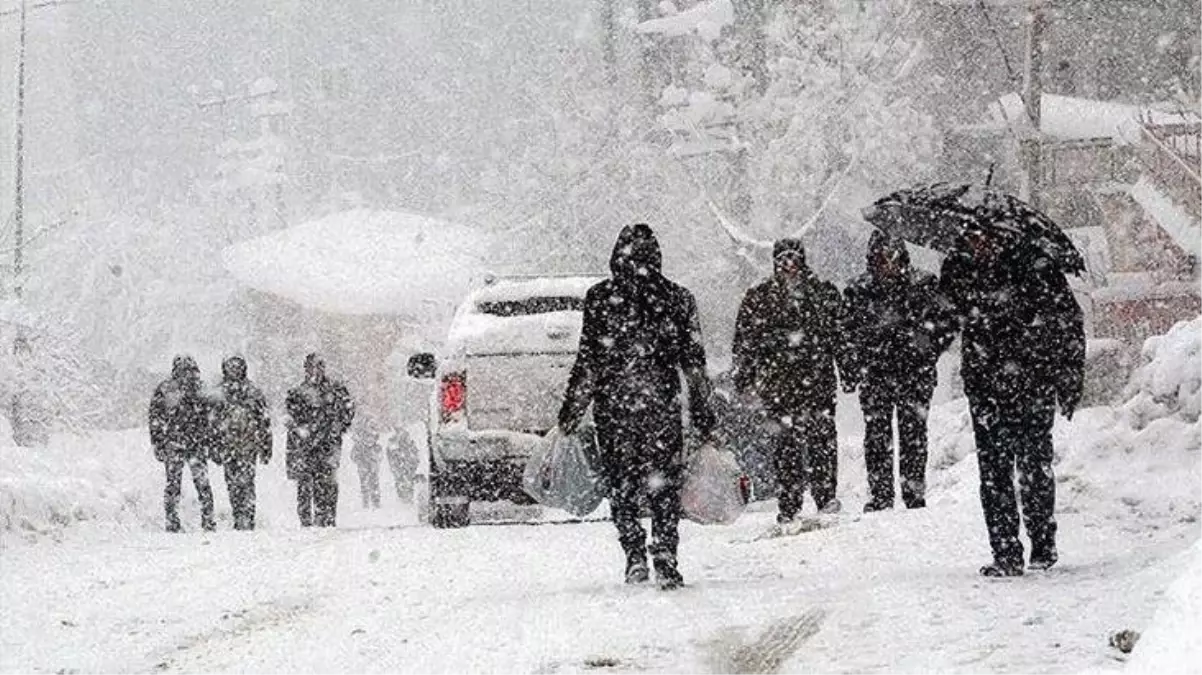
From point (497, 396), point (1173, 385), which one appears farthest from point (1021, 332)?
point (497, 396)

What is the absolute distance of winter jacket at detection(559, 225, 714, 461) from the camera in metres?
8.15

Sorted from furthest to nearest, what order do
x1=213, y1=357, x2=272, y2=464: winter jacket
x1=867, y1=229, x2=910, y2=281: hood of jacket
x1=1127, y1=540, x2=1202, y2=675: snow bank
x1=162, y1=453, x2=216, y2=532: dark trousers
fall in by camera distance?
x1=162, y1=453, x2=216, y2=532: dark trousers → x1=213, y1=357, x2=272, y2=464: winter jacket → x1=867, y1=229, x2=910, y2=281: hood of jacket → x1=1127, y1=540, x2=1202, y2=675: snow bank

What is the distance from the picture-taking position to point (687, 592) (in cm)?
803

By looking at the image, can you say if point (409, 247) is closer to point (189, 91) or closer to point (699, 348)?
point (189, 91)

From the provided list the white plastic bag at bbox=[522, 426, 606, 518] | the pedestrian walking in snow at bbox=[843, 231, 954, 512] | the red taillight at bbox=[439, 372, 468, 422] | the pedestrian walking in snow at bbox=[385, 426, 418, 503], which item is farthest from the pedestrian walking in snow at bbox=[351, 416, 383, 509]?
the white plastic bag at bbox=[522, 426, 606, 518]

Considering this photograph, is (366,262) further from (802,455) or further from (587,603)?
(587,603)

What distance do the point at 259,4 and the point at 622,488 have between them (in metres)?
54.9

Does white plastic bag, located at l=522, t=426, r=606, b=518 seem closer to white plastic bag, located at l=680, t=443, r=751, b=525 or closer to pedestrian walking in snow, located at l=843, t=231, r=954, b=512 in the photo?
white plastic bag, located at l=680, t=443, r=751, b=525

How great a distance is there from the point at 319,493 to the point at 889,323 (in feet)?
20.8

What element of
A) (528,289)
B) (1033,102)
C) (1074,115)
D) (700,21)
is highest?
(700,21)

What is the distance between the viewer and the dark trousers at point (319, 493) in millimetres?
15406

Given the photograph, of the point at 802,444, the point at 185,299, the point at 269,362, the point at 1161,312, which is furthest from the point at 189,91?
the point at 802,444

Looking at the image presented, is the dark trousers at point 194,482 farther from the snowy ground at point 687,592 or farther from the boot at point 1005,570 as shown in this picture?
the boot at point 1005,570

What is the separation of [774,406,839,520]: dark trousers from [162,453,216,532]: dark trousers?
6.84m
